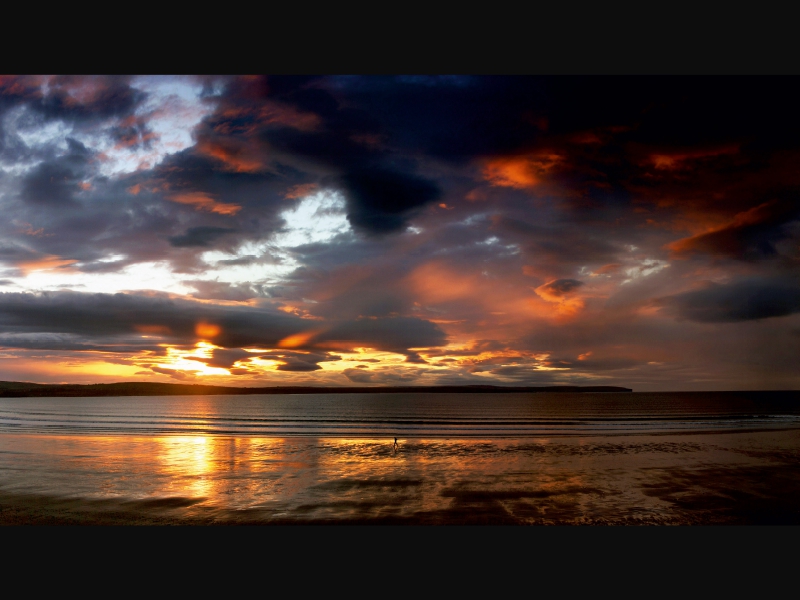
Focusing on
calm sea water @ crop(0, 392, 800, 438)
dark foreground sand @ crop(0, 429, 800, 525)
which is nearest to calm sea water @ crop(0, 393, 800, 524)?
dark foreground sand @ crop(0, 429, 800, 525)

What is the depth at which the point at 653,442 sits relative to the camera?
110 ft

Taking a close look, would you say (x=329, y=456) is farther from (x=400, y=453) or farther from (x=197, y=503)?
(x=197, y=503)

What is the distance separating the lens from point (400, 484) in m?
19.3

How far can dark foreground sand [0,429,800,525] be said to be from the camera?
48.6 ft

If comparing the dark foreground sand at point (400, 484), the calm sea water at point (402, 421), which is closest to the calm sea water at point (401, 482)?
the dark foreground sand at point (400, 484)

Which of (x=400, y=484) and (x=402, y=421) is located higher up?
(x=400, y=484)

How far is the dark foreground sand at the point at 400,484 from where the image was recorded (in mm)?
14805

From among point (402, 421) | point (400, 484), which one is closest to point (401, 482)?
point (400, 484)

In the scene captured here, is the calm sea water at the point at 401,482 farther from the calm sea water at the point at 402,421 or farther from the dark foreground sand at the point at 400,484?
the calm sea water at the point at 402,421

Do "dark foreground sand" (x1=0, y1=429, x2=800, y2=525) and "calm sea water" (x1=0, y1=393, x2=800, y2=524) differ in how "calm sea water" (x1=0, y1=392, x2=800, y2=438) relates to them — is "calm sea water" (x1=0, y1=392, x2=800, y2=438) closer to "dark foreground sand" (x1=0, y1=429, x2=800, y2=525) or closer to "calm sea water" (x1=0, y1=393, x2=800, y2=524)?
"calm sea water" (x1=0, y1=393, x2=800, y2=524)

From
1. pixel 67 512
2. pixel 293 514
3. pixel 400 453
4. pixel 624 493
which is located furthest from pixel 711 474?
pixel 67 512

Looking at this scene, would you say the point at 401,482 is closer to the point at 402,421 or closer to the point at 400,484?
the point at 400,484

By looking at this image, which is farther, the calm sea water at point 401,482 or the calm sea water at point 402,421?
the calm sea water at point 402,421

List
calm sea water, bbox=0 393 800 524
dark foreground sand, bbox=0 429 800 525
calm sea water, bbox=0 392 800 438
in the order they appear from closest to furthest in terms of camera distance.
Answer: dark foreground sand, bbox=0 429 800 525
calm sea water, bbox=0 393 800 524
calm sea water, bbox=0 392 800 438
